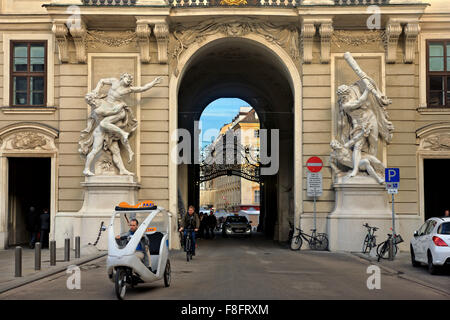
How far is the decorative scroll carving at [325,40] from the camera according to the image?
2653cm

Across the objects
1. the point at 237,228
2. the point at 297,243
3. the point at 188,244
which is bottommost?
the point at 237,228

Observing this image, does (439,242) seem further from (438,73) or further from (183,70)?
(183,70)

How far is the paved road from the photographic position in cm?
1333

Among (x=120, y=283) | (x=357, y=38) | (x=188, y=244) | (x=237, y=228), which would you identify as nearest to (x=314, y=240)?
(x=188, y=244)

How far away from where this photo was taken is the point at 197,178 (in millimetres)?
44469

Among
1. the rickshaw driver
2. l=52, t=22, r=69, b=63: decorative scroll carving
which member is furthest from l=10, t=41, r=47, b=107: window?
the rickshaw driver

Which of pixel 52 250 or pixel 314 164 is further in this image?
pixel 314 164

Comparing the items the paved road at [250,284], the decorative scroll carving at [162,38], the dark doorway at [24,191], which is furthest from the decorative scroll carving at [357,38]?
the dark doorway at [24,191]

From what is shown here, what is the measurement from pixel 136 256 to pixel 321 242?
1425 centimetres

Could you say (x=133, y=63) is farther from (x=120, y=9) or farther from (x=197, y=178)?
(x=197, y=178)

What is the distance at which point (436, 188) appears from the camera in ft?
107

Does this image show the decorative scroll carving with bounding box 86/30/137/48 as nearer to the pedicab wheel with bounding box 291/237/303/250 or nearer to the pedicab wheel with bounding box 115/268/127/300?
the pedicab wheel with bounding box 291/237/303/250

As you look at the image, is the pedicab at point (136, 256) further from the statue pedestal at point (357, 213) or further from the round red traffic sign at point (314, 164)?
the round red traffic sign at point (314, 164)

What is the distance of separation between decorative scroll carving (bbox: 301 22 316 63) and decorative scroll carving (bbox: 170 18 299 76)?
0.51 metres
